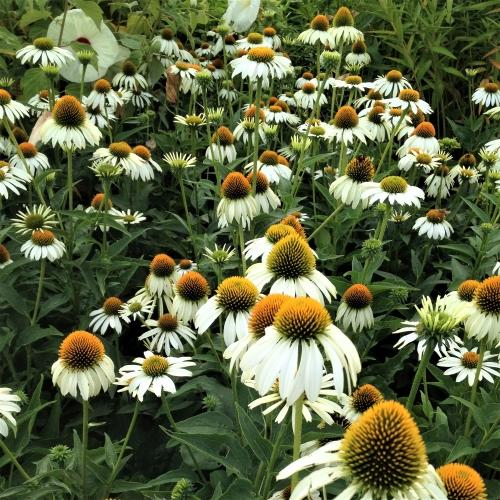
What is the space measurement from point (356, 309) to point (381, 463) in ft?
3.31

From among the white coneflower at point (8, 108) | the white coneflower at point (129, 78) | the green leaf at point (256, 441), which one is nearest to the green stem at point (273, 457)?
the green leaf at point (256, 441)

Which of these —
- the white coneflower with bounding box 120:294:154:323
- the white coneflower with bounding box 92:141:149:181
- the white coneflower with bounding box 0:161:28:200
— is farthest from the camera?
the white coneflower with bounding box 92:141:149:181

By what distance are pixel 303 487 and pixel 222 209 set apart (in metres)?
1.20

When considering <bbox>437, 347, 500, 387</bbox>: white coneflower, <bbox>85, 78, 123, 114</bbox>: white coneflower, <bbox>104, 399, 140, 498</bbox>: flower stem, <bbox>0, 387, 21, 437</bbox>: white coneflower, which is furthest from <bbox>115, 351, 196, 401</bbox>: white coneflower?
<bbox>85, 78, 123, 114</bbox>: white coneflower

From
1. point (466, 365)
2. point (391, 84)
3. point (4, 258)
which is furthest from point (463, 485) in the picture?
point (391, 84)

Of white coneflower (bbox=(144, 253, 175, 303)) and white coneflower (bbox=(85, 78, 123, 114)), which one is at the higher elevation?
white coneflower (bbox=(85, 78, 123, 114))

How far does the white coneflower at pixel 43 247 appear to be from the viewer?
1944 mm

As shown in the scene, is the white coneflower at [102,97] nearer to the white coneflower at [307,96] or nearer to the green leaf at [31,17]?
the green leaf at [31,17]

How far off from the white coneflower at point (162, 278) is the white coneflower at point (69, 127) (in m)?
0.48

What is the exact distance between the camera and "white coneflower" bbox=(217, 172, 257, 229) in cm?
193

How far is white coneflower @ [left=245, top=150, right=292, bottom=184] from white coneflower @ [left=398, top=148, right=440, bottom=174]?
51 cm

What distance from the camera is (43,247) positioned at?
6.45 feet

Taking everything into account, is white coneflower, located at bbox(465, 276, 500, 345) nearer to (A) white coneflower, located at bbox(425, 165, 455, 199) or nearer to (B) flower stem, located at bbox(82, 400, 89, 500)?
(B) flower stem, located at bbox(82, 400, 89, 500)

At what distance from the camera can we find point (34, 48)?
2.61 meters
